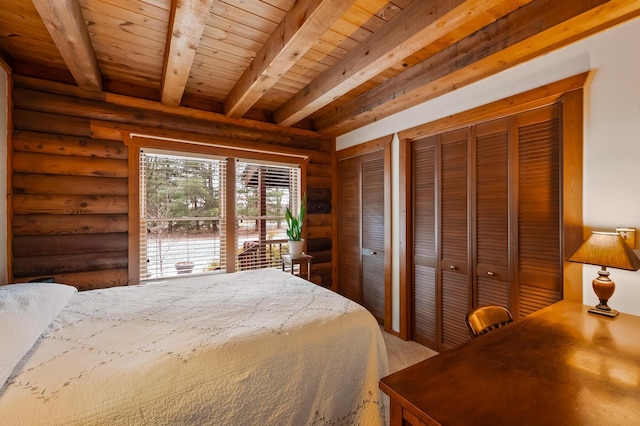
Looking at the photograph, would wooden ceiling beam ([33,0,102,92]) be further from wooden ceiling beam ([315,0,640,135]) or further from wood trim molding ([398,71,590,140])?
wood trim molding ([398,71,590,140])

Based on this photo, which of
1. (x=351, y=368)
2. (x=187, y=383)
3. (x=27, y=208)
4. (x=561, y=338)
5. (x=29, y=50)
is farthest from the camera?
(x=27, y=208)

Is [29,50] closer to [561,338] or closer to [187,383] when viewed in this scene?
[187,383]

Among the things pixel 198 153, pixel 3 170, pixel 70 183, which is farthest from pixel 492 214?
pixel 3 170

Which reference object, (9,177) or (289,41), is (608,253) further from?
(9,177)

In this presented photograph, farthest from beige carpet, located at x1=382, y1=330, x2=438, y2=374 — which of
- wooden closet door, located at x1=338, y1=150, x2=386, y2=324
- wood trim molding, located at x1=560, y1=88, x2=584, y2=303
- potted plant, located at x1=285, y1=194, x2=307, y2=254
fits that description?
potted plant, located at x1=285, y1=194, x2=307, y2=254

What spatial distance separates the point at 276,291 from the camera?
83.5 inches

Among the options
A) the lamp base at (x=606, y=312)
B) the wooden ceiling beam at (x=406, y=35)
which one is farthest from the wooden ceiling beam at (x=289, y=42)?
the lamp base at (x=606, y=312)

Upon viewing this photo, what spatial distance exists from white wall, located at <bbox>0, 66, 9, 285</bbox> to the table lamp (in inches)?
157

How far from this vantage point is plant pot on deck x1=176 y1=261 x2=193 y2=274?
3.08 metres

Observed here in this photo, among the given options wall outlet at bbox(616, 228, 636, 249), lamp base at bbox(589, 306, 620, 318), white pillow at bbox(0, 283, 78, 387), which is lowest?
lamp base at bbox(589, 306, 620, 318)

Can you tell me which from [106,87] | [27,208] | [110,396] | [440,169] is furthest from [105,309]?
[440,169]

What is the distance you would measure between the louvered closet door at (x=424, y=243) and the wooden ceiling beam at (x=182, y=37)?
7.32ft

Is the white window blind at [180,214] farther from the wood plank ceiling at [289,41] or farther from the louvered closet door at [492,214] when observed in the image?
the louvered closet door at [492,214]

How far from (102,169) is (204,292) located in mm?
1713
